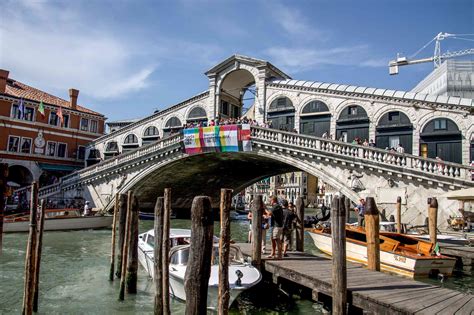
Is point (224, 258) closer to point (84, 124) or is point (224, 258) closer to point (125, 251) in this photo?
point (125, 251)

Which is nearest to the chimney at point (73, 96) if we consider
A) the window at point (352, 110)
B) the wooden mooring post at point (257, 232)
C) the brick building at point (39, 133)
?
the brick building at point (39, 133)

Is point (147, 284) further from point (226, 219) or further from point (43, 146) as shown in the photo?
point (43, 146)

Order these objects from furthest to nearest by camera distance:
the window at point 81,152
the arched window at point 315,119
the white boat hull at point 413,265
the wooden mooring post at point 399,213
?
1. the window at point 81,152
2. the arched window at point 315,119
3. the wooden mooring post at point 399,213
4. the white boat hull at point 413,265

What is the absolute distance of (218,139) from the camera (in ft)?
68.2

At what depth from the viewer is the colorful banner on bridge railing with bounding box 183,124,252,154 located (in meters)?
20.1

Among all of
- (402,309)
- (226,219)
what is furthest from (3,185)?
(402,309)

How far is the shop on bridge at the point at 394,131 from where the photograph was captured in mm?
19094

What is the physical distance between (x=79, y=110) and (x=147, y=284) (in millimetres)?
24418

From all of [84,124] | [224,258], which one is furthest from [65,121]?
[224,258]

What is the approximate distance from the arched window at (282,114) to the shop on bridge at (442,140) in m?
7.19

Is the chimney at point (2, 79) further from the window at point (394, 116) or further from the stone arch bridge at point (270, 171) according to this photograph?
the window at point (394, 116)

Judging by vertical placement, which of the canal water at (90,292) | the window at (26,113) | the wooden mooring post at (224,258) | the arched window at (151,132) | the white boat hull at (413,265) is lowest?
the canal water at (90,292)

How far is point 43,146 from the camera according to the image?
28.6m

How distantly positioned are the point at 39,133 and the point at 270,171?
1723cm
